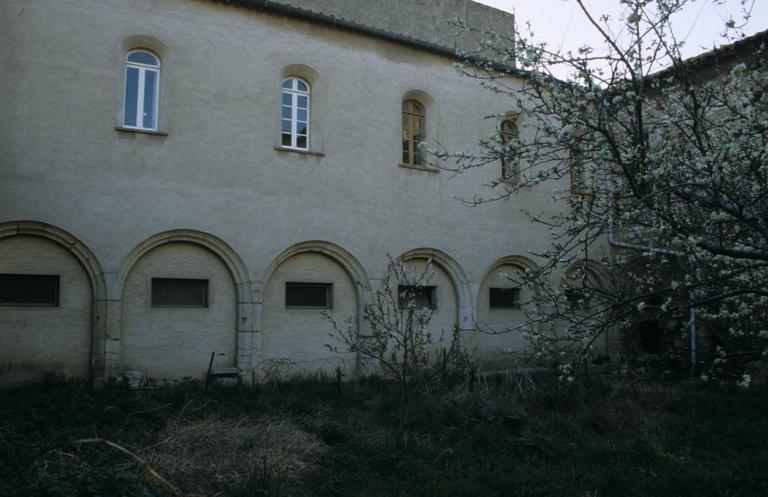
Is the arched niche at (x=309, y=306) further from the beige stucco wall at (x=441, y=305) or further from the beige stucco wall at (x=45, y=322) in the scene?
the beige stucco wall at (x=45, y=322)

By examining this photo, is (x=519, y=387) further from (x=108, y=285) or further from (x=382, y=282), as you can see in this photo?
(x=108, y=285)

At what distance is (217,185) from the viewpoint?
516 inches

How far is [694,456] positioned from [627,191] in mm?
4748

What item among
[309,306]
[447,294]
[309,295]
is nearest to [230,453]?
[309,306]

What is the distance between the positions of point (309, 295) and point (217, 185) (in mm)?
2770

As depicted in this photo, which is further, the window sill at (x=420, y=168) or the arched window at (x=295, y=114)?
the window sill at (x=420, y=168)

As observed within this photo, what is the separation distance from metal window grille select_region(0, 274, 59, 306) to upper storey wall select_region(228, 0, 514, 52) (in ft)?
22.7

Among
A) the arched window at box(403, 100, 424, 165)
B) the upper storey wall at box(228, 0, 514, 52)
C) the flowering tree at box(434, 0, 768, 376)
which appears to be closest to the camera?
the flowering tree at box(434, 0, 768, 376)

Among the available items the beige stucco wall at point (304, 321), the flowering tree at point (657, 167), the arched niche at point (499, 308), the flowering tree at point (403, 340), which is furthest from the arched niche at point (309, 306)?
the flowering tree at point (657, 167)

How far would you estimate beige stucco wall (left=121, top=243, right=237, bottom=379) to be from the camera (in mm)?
12336

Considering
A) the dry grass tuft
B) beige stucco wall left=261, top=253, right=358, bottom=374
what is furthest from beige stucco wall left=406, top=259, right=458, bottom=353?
the dry grass tuft

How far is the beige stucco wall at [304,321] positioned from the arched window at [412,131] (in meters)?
3.04

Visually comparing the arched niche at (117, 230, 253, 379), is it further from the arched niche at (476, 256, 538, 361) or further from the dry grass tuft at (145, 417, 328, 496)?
the arched niche at (476, 256, 538, 361)

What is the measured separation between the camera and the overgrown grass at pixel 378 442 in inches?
296
